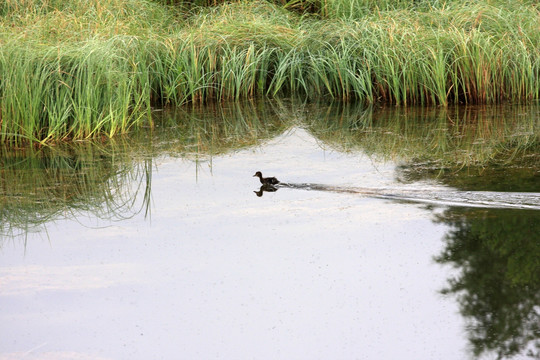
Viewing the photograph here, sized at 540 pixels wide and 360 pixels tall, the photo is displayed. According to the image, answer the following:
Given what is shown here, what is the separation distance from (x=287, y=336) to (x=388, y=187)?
2.26 meters

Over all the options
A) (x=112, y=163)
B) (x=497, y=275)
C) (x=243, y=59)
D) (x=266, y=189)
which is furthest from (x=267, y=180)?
(x=243, y=59)

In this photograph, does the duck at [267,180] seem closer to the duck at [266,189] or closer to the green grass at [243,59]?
the duck at [266,189]

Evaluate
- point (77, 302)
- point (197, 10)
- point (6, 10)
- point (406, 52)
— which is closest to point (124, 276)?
point (77, 302)

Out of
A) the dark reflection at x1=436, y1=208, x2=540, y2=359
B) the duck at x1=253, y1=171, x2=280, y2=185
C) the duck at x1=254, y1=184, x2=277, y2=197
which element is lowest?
the dark reflection at x1=436, y1=208, x2=540, y2=359

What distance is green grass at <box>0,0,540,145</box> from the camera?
7.09 m

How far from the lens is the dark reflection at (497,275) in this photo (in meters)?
3.33

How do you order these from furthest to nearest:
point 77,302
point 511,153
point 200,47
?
1. point 200,47
2. point 511,153
3. point 77,302

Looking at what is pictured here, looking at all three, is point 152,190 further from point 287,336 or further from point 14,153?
point 287,336

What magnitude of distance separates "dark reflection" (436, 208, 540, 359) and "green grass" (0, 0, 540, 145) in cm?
368

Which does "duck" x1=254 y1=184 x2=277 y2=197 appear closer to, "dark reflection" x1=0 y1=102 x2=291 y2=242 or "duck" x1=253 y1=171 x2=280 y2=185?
"duck" x1=253 y1=171 x2=280 y2=185

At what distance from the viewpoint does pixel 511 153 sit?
21.0ft

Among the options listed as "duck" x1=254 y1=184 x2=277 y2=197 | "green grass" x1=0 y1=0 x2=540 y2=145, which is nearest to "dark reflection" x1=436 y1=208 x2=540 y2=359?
"duck" x1=254 y1=184 x2=277 y2=197

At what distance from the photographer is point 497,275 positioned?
156 inches

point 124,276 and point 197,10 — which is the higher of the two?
point 197,10
